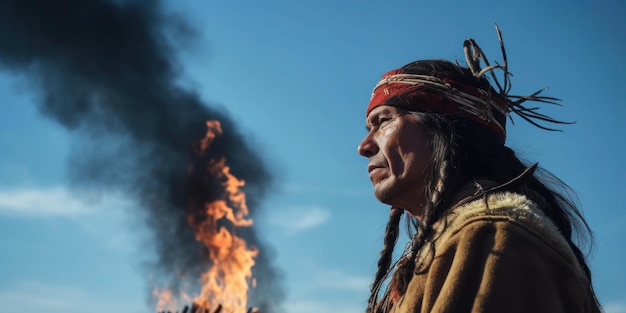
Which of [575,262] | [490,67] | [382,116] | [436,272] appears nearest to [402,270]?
[436,272]

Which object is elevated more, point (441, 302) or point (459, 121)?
point (459, 121)

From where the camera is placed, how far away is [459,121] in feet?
12.1

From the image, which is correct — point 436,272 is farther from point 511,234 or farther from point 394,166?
point 394,166

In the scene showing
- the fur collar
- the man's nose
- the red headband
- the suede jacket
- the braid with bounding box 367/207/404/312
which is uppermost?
the red headband

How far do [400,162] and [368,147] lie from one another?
0.28 metres

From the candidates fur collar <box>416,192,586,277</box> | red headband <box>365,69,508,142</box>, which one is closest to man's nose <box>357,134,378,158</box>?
red headband <box>365,69,508,142</box>

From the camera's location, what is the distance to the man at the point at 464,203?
109 inches

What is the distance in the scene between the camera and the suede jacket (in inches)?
107

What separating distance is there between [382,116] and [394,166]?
0.36 m

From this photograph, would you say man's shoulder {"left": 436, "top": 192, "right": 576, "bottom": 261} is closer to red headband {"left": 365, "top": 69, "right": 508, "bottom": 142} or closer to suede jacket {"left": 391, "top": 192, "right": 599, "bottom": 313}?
suede jacket {"left": 391, "top": 192, "right": 599, "bottom": 313}

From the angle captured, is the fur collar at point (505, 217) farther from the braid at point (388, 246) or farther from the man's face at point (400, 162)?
the braid at point (388, 246)

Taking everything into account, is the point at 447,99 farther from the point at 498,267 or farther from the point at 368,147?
the point at 498,267

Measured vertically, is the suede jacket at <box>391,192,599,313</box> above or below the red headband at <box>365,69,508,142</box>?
below

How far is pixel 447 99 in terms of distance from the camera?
3766mm
